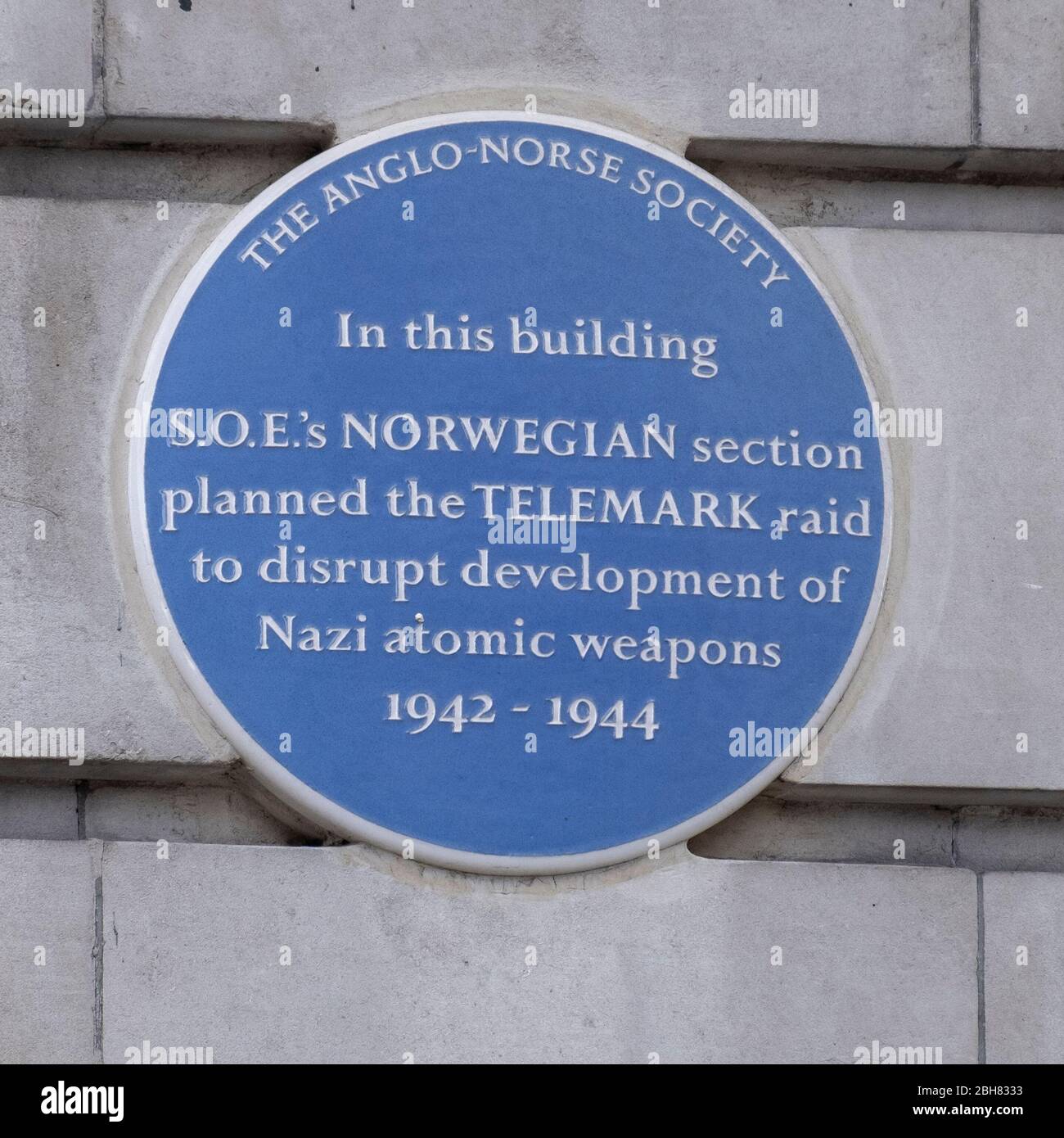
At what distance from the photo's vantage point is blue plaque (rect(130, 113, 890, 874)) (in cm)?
463

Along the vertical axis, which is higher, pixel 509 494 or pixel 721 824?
pixel 509 494

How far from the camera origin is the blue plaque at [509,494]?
182 inches

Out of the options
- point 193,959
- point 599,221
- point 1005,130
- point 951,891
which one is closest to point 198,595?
point 193,959

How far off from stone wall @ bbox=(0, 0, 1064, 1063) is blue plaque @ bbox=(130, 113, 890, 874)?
0.10 metres

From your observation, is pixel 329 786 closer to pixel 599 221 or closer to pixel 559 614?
pixel 559 614

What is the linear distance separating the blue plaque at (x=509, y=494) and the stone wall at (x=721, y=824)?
0.10m

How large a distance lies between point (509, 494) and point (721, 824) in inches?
34.4

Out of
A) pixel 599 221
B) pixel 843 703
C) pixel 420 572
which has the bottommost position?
pixel 843 703

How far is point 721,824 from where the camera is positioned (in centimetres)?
482

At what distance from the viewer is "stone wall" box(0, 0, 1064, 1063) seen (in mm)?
4562

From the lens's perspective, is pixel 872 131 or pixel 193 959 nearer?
pixel 193 959

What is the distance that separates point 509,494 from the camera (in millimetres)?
4754

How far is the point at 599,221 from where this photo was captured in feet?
16.1
